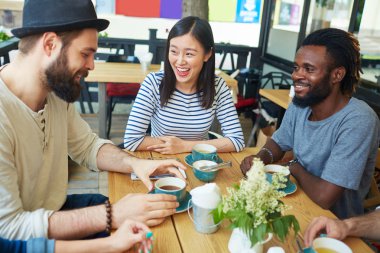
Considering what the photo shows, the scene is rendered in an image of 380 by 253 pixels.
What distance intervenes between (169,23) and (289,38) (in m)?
2.06

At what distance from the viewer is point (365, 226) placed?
1141mm

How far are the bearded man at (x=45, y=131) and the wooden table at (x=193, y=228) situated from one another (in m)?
0.05

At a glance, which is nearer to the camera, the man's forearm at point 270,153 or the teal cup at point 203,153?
the teal cup at point 203,153

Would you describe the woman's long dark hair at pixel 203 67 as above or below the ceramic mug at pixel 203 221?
above

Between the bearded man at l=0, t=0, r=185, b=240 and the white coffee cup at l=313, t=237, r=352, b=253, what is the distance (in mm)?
440

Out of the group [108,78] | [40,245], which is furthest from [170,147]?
[108,78]

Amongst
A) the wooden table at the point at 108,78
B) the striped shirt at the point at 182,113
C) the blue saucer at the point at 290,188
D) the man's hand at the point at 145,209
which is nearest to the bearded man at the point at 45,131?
the man's hand at the point at 145,209

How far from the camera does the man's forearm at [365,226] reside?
3.64ft

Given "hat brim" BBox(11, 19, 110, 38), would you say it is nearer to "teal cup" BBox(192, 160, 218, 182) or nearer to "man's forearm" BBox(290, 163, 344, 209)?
"teal cup" BBox(192, 160, 218, 182)

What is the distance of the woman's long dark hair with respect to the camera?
1.82 meters

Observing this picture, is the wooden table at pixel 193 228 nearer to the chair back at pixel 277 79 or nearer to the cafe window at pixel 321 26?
the cafe window at pixel 321 26

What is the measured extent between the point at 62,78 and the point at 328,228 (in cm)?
102

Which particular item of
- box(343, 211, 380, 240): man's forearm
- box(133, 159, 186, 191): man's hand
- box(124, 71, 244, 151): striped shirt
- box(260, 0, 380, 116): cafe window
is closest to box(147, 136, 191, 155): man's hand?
box(124, 71, 244, 151): striped shirt

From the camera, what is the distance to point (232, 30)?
19.8ft
